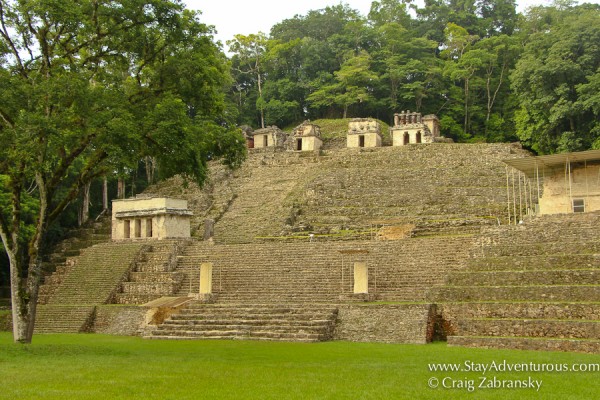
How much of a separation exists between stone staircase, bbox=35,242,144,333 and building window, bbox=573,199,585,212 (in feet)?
61.2

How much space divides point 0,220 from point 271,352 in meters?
7.50

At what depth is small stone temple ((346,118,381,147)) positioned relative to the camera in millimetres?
51469

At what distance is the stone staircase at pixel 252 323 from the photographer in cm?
1980

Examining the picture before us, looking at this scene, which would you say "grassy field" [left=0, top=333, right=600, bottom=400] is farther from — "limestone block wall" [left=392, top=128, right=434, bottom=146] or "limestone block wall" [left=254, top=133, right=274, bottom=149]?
"limestone block wall" [left=254, top=133, right=274, bottom=149]

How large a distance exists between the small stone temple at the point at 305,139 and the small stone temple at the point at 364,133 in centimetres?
250

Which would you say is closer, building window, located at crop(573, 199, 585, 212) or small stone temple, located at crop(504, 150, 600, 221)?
small stone temple, located at crop(504, 150, 600, 221)

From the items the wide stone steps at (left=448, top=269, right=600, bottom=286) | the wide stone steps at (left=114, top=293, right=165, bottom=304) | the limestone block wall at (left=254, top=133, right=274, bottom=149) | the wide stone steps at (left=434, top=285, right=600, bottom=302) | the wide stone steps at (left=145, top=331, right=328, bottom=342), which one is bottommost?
the wide stone steps at (left=145, top=331, right=328, bottom=342)

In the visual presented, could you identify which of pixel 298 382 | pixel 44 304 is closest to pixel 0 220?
pixel 298 382

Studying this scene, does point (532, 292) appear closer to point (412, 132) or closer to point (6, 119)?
point (6, 119)

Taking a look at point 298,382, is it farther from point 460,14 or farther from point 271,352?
point 460,14

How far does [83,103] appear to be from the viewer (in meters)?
15.5

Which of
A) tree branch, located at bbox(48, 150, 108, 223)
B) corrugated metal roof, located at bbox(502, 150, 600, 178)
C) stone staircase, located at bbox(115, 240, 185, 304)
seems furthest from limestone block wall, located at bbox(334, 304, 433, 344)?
stone staircase, located at bbox(115, 240, 185, 304)

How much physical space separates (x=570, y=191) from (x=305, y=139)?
28.7 m

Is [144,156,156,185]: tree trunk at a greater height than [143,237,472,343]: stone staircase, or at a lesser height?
greater
